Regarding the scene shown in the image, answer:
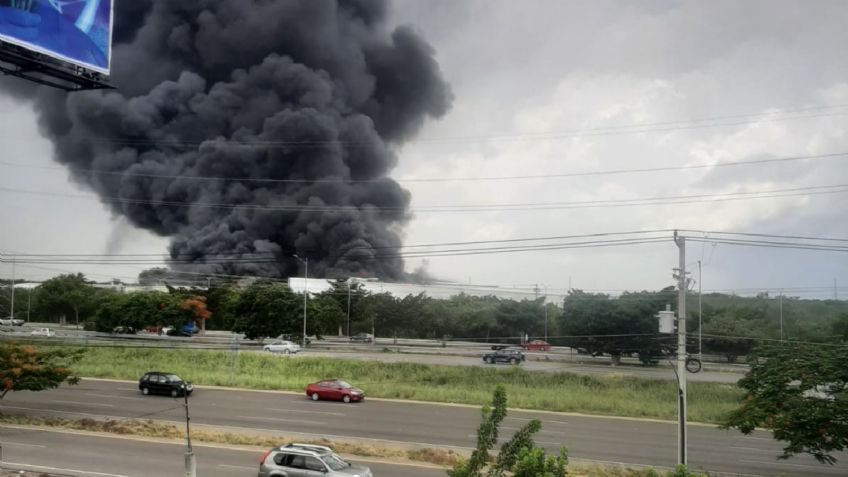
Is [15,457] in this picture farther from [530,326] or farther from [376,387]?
[530,326]

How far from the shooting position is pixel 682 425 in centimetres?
1627

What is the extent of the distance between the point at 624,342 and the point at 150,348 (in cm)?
2895

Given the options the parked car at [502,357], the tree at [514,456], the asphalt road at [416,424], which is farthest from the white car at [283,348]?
the tree at [514,456]

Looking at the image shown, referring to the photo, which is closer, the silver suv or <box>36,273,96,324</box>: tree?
the silver suv

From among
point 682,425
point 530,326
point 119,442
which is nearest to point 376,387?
point 119,442

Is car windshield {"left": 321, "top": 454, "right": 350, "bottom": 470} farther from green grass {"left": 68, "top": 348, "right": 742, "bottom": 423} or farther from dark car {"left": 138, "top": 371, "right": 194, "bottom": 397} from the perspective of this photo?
dark car {"left": 138, "top": 371, "right": 194, "bottom": 397}

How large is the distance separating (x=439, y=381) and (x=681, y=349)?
19678 millimetres

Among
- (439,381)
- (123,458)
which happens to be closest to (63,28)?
(123,458)

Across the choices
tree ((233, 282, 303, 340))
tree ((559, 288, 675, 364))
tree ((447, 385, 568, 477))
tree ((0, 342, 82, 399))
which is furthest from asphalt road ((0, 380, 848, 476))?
tree ((559, 288, 675, 364))

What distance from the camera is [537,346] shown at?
5178cm

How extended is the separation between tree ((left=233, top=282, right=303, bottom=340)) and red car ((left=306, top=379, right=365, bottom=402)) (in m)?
17.6

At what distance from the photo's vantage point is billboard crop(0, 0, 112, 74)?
1545 cm

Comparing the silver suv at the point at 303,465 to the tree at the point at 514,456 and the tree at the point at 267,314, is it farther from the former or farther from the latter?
the tree at the point at 267,314

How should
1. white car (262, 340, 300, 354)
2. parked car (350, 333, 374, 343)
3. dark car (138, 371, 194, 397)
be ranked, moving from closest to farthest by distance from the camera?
dark car (138, 371, 194, 397) → white car (262, 340, 300, 354) → parked car (350, 333, 374, 343)
